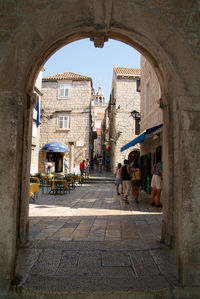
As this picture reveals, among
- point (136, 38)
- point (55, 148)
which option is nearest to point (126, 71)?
point (55, 148)

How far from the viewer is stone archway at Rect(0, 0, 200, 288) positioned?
2760mm

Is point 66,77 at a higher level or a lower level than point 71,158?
higher

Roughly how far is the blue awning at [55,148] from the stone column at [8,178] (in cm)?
1859

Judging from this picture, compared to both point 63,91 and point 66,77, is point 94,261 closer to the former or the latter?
point 63,91

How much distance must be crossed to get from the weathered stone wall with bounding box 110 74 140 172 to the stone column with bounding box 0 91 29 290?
2037cm

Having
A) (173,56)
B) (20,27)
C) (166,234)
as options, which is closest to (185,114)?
(173,56)

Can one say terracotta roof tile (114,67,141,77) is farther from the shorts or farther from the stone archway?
the stone archway

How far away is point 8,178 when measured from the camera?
9.18 feet

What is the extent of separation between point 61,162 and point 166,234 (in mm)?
19600

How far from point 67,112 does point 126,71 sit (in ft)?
24.7

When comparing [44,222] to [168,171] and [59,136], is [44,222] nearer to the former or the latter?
[168,171]

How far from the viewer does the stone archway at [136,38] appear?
276 cm

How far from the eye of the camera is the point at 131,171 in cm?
902

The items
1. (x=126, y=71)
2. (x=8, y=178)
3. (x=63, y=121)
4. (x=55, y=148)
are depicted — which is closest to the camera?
(x=8, y=178)
